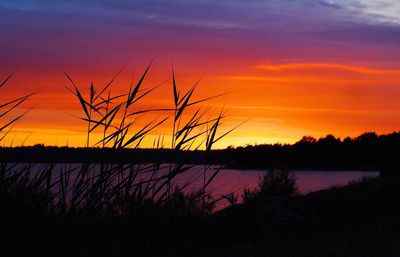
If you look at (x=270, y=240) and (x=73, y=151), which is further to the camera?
(x=270, y=240)

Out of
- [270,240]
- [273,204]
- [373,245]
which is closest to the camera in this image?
[373,245]

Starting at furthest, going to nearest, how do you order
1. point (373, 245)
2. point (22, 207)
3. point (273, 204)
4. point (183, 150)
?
point (273, 204), point (373, 245), point (183, 150), point (22, 207)

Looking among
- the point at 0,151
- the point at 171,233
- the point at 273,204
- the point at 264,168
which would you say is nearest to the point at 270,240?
the point at 273,204

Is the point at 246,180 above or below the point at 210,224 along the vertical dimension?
above

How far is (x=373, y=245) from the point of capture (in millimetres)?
10305

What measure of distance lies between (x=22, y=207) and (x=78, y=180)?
506 millimetres

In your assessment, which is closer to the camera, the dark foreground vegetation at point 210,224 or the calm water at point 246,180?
the dark foreground vegetation at point 210,224

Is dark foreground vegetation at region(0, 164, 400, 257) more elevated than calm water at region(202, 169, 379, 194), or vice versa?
calm water at region(202, 169, 379, 194)

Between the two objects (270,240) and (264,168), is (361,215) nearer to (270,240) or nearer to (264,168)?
(270,240)

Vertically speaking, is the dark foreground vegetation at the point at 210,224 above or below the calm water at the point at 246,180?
below

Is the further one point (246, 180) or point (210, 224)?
point (246, 180)

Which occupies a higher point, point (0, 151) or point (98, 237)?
point (0, 151)

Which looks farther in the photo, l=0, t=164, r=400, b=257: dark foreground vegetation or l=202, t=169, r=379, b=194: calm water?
l=202, t=169, r=379, b=194: calm water

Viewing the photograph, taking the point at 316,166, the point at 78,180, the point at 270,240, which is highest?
the point at 316,166
